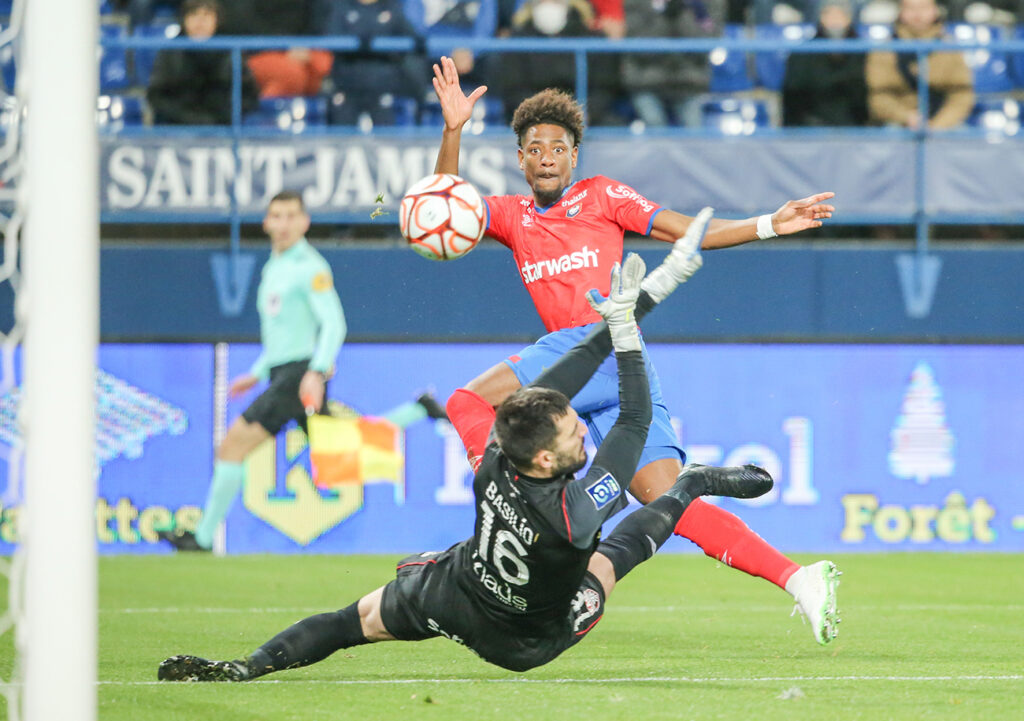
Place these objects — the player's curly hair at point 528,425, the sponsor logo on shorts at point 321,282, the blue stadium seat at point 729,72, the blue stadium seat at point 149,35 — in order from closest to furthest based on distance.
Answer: the player's curly hair at point 528,425 → the sponsor logo on shorts at point 321,282 → the blue stadium seat at point 149,35 → the blue stadium seat at point 729,72

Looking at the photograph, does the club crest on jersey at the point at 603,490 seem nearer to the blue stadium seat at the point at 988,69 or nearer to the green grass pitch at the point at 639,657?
the green grass pitch at the point at 639,657

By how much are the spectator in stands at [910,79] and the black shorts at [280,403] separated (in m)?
5.44

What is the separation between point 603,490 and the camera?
4719 mm

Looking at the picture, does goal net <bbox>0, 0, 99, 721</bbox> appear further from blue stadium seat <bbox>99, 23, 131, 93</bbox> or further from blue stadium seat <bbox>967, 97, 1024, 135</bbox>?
blue stadium seat <bbox>967, 97, 1024, 135</bbox>

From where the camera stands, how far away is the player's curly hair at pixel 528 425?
181 inches

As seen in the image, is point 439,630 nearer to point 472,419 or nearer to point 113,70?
point 472,419

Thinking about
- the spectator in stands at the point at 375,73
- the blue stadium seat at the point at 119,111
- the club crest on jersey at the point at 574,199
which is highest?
the spectator in stands at the point at 375,73

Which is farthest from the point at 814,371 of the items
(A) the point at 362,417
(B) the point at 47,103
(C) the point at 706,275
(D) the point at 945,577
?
(B) the point at 47,103

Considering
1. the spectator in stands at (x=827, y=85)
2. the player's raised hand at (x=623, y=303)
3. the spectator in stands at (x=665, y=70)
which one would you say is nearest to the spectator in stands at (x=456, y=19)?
the spectator in stands at (x=665, y=70)

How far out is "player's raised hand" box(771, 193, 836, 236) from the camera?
565cm

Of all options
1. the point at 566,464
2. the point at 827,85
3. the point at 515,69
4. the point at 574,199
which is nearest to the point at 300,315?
the point at 515,69

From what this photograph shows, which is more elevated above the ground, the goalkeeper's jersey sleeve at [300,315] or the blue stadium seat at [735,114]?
the blue stadium seat at [735,114]

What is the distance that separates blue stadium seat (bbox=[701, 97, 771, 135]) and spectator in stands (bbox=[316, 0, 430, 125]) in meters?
2.70

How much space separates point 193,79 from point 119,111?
0.89 m
